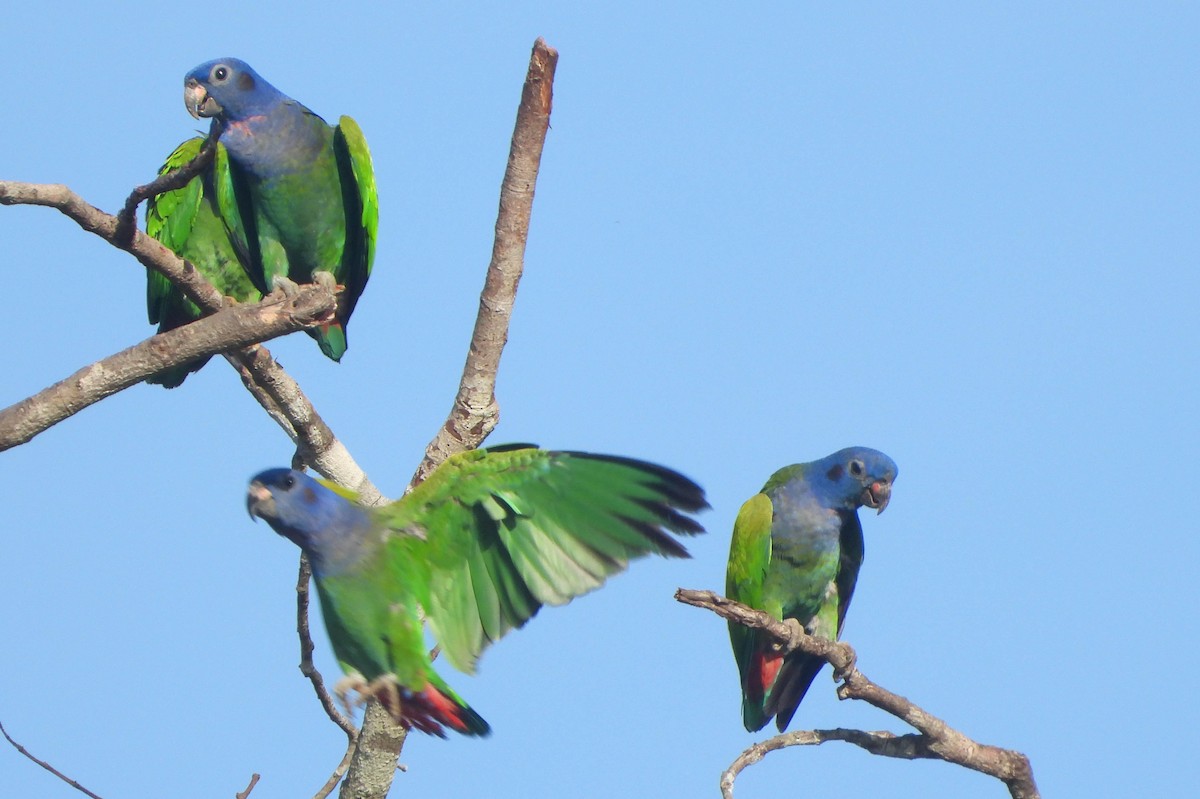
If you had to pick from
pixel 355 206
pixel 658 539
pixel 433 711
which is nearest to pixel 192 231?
pixel 355 206

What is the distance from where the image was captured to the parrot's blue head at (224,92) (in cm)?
700

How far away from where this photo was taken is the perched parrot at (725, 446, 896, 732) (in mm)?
6922

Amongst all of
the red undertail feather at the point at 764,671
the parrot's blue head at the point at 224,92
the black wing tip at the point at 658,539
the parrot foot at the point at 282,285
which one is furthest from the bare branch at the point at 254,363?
the red undertail feather at the point at 764,671

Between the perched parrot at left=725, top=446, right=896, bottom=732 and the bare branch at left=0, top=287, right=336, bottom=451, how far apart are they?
305 cm

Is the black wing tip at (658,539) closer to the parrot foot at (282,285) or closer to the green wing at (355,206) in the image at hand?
the parrot foot at (282,285)

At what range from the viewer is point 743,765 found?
513 cm

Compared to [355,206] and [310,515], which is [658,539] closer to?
[310,515]

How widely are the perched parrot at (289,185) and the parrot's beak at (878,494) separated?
128 inches

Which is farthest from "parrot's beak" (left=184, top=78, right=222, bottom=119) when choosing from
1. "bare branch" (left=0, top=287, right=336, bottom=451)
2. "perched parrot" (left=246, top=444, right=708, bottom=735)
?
"perched parrot" (left=246, top=444, right=708, bottom=735)

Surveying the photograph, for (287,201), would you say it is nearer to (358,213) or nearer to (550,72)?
(358,213)

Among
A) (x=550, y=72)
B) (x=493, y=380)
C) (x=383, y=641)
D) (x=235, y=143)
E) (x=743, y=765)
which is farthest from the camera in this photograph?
(x=235, y=143)

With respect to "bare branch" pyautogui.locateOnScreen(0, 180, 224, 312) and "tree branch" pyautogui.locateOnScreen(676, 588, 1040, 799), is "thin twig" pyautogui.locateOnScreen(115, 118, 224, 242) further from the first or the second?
"tree branch" pyautogui.locateOnScreen(676, 588, 1040, 799)

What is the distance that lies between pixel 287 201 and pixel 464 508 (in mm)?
3239

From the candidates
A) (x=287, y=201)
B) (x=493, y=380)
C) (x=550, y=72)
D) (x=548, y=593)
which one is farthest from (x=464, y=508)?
(x=287, y=201)
